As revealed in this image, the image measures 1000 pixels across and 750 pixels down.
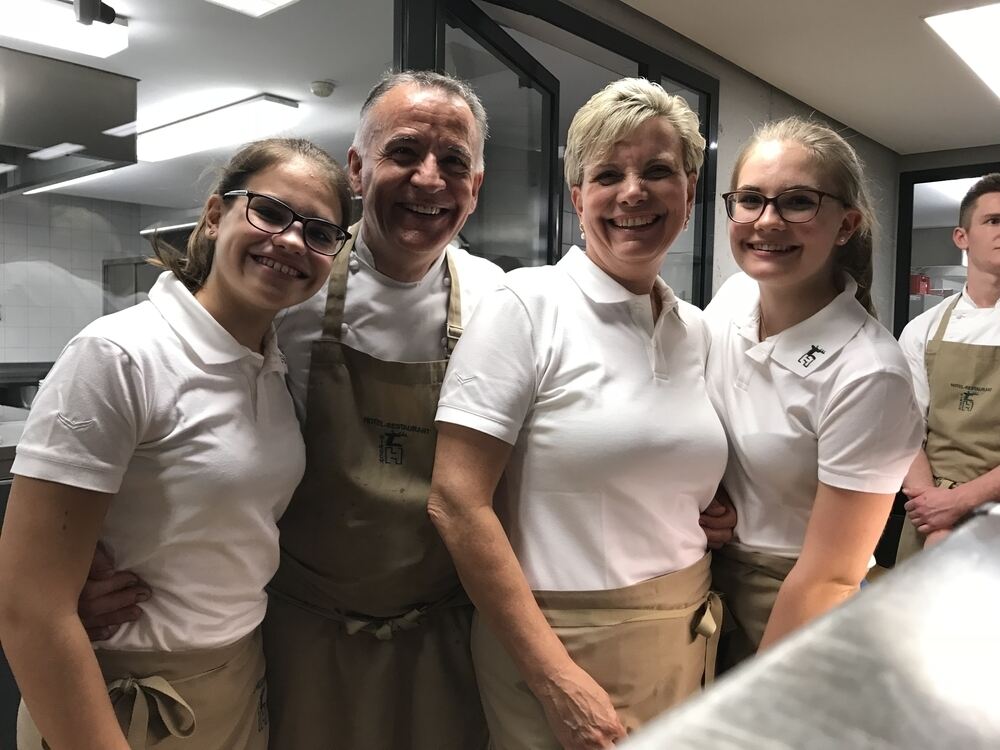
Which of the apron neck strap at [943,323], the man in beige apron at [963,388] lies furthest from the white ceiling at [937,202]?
the apron neck strap at [943,323]

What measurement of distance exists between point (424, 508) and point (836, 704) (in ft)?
3.74

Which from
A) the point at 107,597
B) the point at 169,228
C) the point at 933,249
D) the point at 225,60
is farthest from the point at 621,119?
the point at 933,249

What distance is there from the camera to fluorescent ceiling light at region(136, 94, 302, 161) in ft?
8.43

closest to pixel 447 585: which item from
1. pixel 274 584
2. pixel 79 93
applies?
pixel 274 584

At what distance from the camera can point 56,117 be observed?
239 centimetres

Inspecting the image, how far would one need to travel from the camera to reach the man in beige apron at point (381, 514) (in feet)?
4.33

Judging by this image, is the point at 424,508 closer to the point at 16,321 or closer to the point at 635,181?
the point at 635,181

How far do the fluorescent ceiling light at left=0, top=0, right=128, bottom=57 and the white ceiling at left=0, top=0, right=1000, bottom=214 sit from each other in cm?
4

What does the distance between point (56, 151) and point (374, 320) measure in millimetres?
1689

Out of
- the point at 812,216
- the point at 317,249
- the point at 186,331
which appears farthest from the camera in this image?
the point at 812,216

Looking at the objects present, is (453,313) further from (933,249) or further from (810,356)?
(933,249)

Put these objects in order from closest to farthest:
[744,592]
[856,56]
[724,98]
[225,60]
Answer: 1. [744,592]
2. [225,60]
3. [856,56]
4. [724,98]

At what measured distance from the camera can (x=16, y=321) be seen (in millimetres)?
2301

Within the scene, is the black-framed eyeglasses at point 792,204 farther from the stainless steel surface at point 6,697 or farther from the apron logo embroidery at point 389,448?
the stainless steel surface at point 6,697
